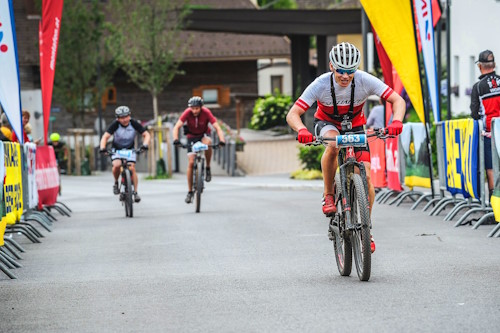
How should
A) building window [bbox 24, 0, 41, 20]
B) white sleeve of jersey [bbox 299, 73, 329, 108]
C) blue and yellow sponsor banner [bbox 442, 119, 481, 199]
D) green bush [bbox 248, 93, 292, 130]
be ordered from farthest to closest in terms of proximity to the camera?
building window [bbox 24, 0, 41, 20] < green bush [bbox 248, 93, 292, 130] < blue and yellow sponsor banner [bbox 442, 119, 481, 199] < white sleeve of jersey [bbox 299, 73, 329, 108]

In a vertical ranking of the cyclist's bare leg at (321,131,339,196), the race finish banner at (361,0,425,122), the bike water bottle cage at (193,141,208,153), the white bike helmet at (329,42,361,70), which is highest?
the race finish banner at (361,0,425,122)

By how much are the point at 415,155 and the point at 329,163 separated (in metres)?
9.06

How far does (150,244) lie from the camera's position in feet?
46.1

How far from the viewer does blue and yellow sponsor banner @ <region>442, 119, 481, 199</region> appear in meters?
14.9

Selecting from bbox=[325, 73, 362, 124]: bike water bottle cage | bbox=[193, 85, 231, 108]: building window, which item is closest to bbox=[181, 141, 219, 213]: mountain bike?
bbox=[325, 73, 362, 124]: bike water bottle cage

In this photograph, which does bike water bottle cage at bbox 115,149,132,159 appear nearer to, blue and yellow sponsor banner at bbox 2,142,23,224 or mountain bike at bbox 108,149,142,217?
mountain bike at bbox 108,149,142,217

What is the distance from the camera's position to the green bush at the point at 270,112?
5175 centimetres

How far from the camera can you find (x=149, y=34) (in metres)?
47.9

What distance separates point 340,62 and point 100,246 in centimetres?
550

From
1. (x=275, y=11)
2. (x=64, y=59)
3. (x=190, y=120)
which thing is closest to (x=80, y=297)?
(x=190, y=120)

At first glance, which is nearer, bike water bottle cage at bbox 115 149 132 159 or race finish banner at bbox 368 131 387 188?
bike water bottle cage at bbox 115 149 132 159

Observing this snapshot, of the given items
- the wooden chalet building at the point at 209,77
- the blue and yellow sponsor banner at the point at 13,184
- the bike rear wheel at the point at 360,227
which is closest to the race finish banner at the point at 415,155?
the blue and yellow sponsor banner at the point at 13,184

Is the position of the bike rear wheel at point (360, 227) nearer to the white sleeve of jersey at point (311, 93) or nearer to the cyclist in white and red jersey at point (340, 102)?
the cyclist in white and red jersey at point (340, 102)

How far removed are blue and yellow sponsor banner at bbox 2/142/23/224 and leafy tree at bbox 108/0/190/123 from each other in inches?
1254
